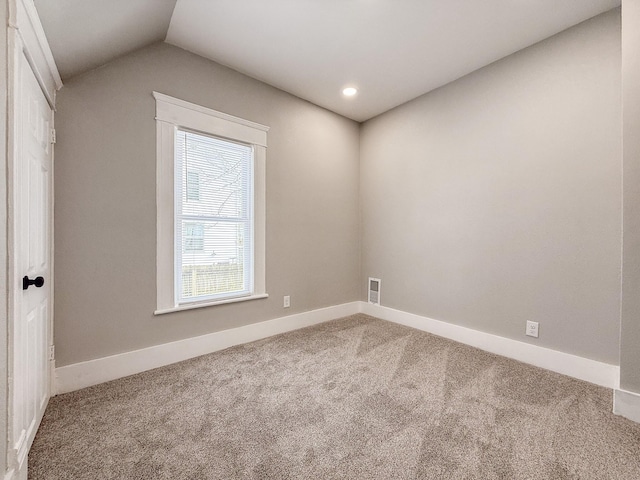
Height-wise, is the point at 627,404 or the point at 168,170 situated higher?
the point at 168,170

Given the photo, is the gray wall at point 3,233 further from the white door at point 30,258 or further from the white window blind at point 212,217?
the white window blind at point 212,217

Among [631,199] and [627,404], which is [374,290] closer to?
[627,404]

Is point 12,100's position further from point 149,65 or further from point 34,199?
point 149,65

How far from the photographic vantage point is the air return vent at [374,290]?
373 cm

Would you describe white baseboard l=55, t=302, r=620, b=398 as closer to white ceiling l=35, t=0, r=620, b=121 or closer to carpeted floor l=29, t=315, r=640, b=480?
carpeted floor l=29, t=315, r=640, b=480

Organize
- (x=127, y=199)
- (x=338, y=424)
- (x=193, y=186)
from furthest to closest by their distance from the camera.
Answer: (x=193, y=186) < (x=127, y=199) < (x=338, y=424)

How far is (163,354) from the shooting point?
2.36m

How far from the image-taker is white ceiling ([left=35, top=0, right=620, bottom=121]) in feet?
5.71

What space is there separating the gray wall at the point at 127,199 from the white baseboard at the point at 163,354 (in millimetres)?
57

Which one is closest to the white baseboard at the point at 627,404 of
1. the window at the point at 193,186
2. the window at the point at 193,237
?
the window at the point at 193,237

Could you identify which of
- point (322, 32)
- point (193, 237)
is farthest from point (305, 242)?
point (322, 32)

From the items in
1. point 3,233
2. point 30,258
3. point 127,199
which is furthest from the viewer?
point 127,199

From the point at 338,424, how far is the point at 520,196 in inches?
93.3

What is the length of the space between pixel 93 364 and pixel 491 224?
3.52m
